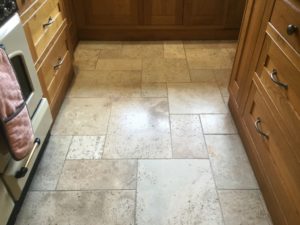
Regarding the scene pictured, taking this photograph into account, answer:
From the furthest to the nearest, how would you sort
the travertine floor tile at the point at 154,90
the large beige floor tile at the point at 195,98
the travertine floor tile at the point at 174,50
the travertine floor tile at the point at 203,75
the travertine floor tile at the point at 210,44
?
the travertine floor tile at the point at 210,44 < the travertine floor tile at the point at 174,50 < the travertine floor tile at the point at 203,75 < the travertine floor tile at the point at 154,90 < the large beige floor tile at the point at 195,98

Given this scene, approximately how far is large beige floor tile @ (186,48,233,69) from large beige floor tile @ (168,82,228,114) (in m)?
0.30

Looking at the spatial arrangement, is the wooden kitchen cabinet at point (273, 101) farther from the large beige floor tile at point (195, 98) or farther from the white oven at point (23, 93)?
the white oven at point (23, 93)

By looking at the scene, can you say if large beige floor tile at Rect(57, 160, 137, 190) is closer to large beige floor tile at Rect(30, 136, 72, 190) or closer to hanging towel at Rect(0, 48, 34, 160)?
large beige floor tile at Rect(30, 136, 72, 190)

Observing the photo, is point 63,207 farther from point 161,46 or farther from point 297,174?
point 161,46

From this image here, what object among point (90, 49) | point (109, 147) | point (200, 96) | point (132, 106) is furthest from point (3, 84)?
point (90, 49)

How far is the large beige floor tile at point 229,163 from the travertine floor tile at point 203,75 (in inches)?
26.1

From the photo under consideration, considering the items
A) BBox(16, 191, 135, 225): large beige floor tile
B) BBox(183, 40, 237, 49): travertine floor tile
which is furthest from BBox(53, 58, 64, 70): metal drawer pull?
BBox(183, 40, 237, 49): travertine floor tile

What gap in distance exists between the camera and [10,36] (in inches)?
42.0

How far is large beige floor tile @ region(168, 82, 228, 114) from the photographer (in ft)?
6.11

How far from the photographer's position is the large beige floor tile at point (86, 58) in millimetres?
2350

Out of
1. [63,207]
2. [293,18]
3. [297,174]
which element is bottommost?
[63,207]

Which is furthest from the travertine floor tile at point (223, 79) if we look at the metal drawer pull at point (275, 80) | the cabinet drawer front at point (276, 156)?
the metal drawer pull at point (275, 80)

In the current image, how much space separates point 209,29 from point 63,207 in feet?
7.08

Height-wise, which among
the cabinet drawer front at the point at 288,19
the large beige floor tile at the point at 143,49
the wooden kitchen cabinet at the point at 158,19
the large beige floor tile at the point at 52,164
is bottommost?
the large beige floor tile at the point at 52,164
